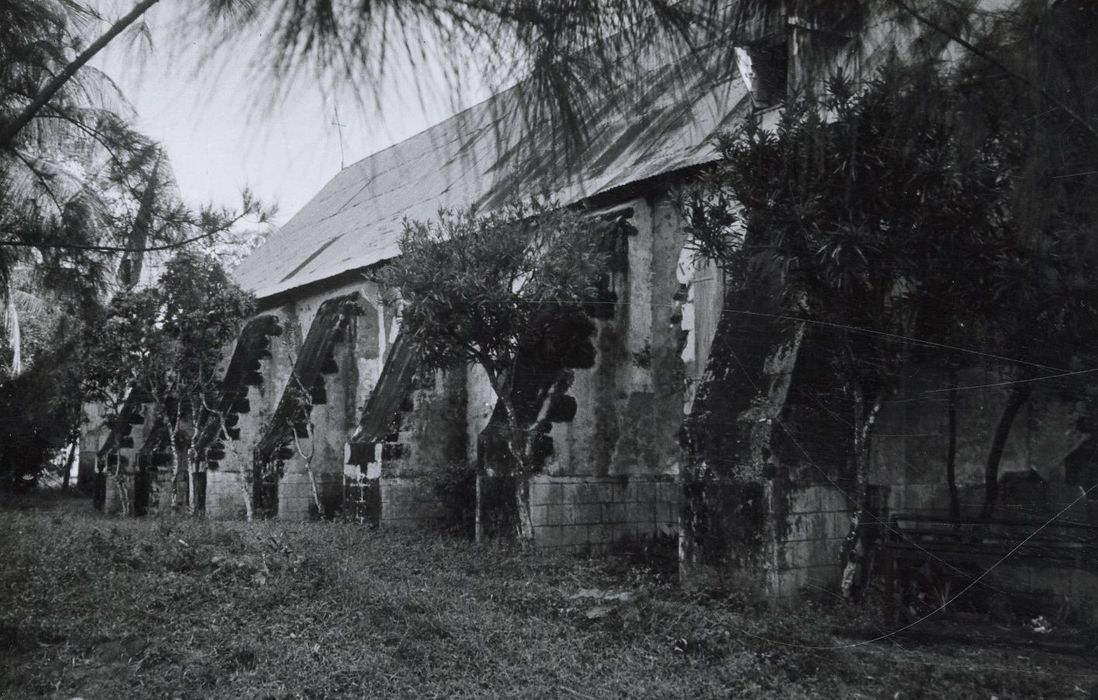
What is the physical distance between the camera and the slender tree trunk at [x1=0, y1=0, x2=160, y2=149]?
2848 mm

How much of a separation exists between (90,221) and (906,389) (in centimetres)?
690

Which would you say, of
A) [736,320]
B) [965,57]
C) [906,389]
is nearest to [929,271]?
[906,389]

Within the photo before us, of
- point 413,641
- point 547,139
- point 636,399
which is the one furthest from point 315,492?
point 547,139

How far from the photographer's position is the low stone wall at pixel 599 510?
38.4 feet

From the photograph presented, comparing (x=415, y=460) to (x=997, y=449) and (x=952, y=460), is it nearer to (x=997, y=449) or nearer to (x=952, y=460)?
(x=952, y=460)

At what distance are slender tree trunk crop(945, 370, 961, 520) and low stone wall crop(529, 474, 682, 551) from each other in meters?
3.84

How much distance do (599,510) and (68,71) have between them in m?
9.54

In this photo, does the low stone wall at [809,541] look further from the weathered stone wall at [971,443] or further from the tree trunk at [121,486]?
the tree trunk at [121,486]

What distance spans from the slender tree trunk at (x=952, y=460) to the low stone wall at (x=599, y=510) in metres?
3.84

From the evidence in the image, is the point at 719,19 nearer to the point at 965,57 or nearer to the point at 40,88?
the point at 965,57

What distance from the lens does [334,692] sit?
20.6 feet

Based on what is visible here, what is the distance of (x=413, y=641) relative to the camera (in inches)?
282

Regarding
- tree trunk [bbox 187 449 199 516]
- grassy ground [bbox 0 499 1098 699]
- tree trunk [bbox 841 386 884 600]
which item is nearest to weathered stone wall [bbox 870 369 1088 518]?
tree trunk [bbox 841 386 884 600]

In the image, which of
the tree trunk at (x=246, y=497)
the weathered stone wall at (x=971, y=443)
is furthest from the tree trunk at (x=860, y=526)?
the tree trunk at (x=246, y=497)
